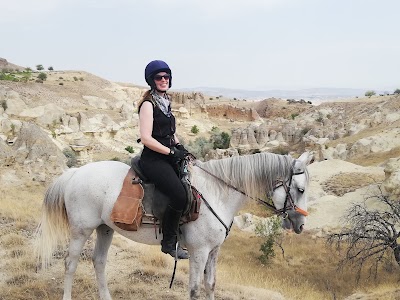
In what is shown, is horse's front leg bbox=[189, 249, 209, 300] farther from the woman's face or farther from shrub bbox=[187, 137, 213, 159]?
shrub bbox=[187, 137, 213, 159]

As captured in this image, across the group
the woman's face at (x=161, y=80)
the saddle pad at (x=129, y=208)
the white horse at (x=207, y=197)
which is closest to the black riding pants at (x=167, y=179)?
the saddle pad at (x=129, y=208)

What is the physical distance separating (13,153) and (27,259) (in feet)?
47.4

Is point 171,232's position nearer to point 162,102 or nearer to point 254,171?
point 254,171

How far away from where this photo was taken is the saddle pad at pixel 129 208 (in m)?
4.57

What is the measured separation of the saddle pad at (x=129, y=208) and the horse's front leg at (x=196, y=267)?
732 millimetres

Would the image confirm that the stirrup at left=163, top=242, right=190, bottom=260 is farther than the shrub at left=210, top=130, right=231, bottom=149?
No

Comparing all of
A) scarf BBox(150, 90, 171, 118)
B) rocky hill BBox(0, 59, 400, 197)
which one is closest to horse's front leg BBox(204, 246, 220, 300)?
scarf BBox(150, 90, 171, 118)

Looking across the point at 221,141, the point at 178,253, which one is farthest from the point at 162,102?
the point at 221,141

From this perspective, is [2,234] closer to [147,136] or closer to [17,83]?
[147,136]

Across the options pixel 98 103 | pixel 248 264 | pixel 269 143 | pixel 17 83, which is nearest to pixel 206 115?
pixel 98 103

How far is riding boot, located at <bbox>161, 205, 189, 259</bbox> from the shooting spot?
14.6ft

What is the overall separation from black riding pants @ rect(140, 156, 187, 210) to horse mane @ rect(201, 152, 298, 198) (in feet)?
1.79

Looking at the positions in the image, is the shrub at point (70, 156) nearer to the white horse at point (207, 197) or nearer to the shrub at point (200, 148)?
the shrub at point (200, 148)

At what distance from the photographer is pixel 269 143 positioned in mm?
50156
